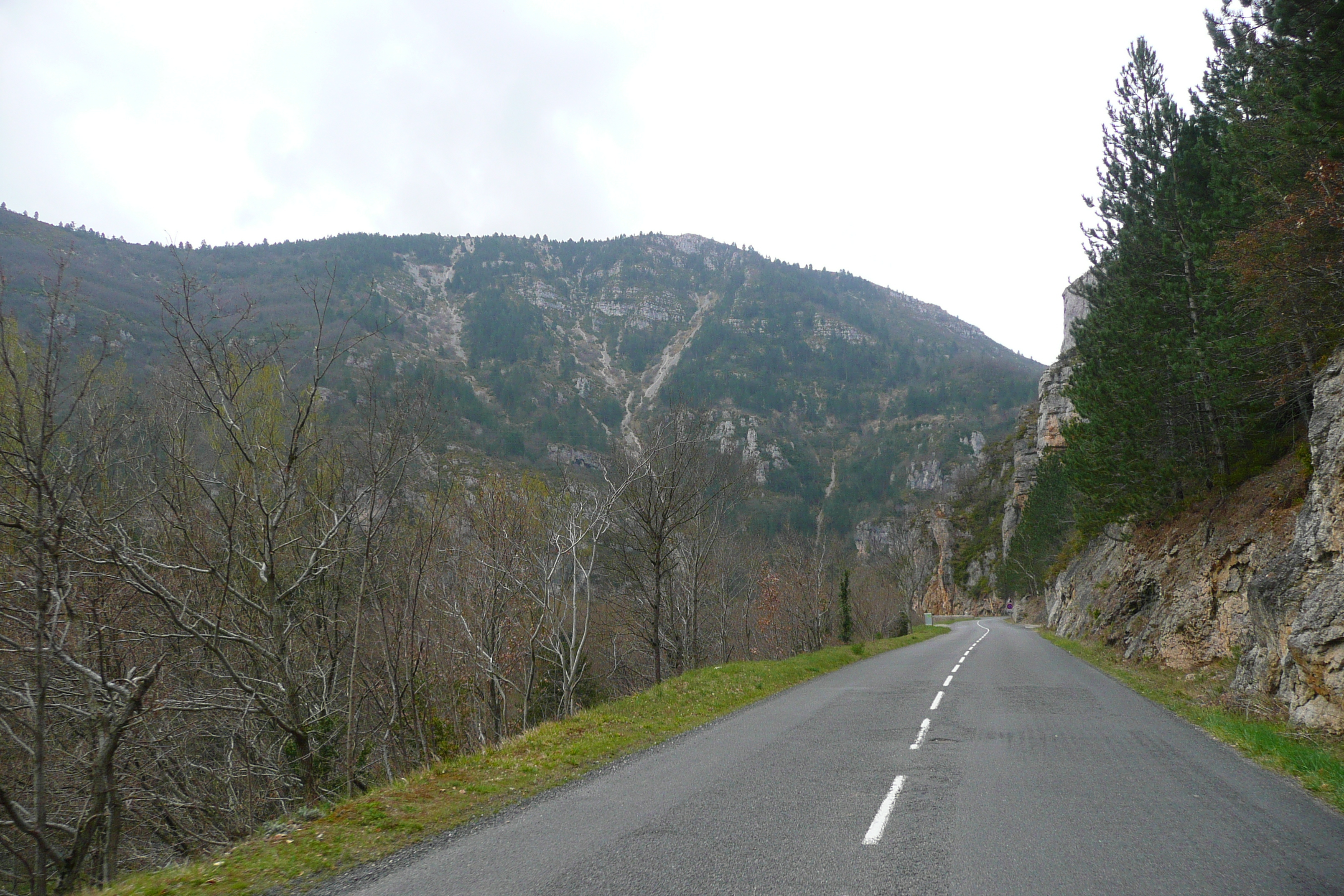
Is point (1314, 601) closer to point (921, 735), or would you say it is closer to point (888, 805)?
point (921, 735)

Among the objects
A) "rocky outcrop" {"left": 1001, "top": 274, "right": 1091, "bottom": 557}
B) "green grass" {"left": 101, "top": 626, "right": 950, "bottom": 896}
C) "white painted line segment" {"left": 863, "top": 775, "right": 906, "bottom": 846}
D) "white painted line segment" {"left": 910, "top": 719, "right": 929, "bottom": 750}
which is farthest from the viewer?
"rocky outcrop" {"left": 1001, "top": 274, "right": 1091, "bottom": 557}

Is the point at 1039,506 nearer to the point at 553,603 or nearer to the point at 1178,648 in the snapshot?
the point at 1178,648

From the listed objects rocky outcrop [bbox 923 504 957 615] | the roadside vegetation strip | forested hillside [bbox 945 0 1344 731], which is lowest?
rocky outcrop [bbox 923 504 957 615]

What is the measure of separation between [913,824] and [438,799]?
15.4 feet

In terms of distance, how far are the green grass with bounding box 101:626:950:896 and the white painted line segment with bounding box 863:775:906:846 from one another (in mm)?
3551

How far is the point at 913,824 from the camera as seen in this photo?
571 centimetres

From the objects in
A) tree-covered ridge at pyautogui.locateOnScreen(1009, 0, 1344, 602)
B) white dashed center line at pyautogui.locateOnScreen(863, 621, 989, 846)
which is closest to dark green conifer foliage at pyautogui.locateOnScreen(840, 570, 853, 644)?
tree-covered ridge at pyautogui.locateOnScreen(1009, 0, 1344, 602)

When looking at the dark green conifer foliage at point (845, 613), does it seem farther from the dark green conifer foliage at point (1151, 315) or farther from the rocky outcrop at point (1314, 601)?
the rocky outcrop at point (1314, 601)

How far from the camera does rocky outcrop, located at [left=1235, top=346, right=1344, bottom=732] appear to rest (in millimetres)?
9000

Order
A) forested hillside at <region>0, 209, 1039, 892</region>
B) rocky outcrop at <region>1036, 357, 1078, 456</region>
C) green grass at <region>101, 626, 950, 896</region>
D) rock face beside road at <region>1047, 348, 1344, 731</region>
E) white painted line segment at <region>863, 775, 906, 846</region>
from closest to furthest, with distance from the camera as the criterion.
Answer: green grass at <region>101, 626, 950, 896</region> → white painted line segment at <region>863, 775, 906, 846</region> → forested hillside at <region>0, 209, 1039, 892</region> → rock face beside road at <region>1047, 348, 1344, 731</region> → rocky outcrop at <region>1036, 357, 1078, 456</region>

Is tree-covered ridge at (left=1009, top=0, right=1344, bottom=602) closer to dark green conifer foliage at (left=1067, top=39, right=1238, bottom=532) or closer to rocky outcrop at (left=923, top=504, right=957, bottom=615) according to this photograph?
dark green conifer foliage at (left=1067, top=39, right=1238, bottom=532)

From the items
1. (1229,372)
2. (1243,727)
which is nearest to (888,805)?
(1243,727)

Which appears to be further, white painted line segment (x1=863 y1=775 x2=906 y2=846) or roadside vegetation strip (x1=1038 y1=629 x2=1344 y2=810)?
roadside vegetation strip (x1=1038 y1=629 x2=1344 y2=810)

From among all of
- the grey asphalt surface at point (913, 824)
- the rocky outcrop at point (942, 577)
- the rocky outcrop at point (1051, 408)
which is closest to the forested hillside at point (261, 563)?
the grey asphalt surface at point (913, 824)
